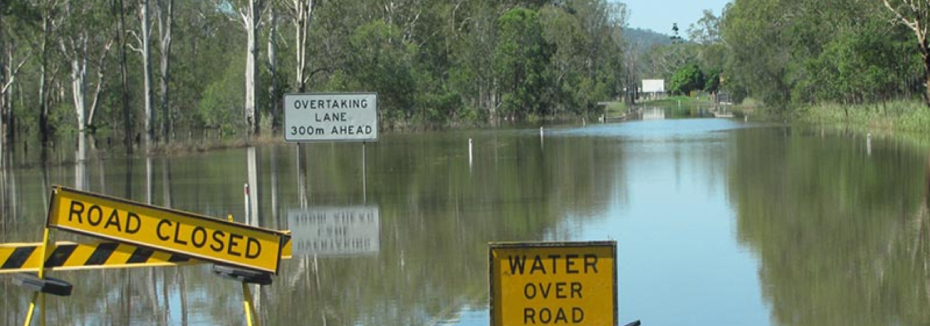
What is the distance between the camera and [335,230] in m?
20.5

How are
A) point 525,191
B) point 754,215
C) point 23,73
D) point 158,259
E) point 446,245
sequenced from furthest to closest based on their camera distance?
point 23,73 < point 525,191 < point 754,215 < point 446,245 < point 158,259

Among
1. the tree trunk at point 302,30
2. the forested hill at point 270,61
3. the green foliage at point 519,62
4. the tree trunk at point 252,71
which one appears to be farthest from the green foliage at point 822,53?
the tree trunk at point 252,71

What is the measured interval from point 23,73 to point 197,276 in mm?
83246

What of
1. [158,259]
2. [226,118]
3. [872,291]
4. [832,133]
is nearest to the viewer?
[158,259]

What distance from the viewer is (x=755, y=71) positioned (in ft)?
324

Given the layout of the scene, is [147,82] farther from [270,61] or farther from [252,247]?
[252,247]

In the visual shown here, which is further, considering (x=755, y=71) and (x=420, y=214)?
(x=755, y=71)

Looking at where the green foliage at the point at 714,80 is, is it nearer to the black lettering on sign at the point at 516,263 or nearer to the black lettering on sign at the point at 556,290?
the black lettering on sign at the point at 556,290

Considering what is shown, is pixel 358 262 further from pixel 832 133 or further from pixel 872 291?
pixel 832 133

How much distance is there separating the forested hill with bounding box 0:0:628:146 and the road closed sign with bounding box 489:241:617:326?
129ft

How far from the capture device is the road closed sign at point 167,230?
29.7ft

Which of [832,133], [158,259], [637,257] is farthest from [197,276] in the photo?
[832,133]

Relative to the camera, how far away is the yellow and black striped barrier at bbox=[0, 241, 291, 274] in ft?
31.0

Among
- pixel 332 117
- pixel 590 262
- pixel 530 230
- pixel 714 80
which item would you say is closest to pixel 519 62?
pixel 332 117
